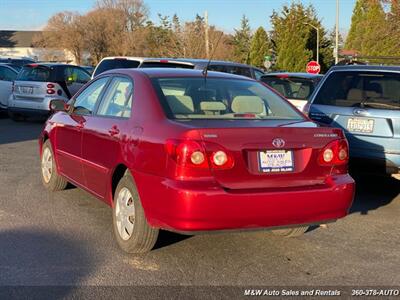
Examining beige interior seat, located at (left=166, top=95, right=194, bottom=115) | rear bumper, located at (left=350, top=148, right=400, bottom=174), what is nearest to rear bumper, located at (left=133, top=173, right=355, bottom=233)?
beige interior seat, located at (left=166, top=95, right=194, bottom=115)

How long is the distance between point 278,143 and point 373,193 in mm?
3510

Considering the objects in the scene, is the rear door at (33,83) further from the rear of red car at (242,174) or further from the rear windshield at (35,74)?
the rear of red car at (242,174)

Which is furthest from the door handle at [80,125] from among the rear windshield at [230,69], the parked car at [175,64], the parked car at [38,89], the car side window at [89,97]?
the parked car at [38,89]

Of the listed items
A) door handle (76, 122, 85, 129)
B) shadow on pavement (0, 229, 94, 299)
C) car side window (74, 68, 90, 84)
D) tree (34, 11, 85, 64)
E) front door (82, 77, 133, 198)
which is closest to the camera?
shadow on pavement (0, 229, 94, 299)

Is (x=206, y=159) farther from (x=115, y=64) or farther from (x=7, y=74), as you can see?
(x=7, y=74)

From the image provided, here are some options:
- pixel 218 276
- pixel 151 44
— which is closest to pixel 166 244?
pixel 218 276

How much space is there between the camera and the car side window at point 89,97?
5.86m

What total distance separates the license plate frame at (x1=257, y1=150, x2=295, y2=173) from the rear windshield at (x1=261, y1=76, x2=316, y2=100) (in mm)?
6118

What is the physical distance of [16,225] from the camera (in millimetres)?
5570

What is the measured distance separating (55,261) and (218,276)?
1.33 metres

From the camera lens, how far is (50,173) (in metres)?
7.03

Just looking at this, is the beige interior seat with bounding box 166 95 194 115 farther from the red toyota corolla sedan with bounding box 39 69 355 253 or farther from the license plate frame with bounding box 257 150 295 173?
the license plate frame with bounding box 257 150 295 173

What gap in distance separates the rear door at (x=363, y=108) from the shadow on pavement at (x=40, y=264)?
11.6 ft

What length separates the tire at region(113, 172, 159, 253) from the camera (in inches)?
182
